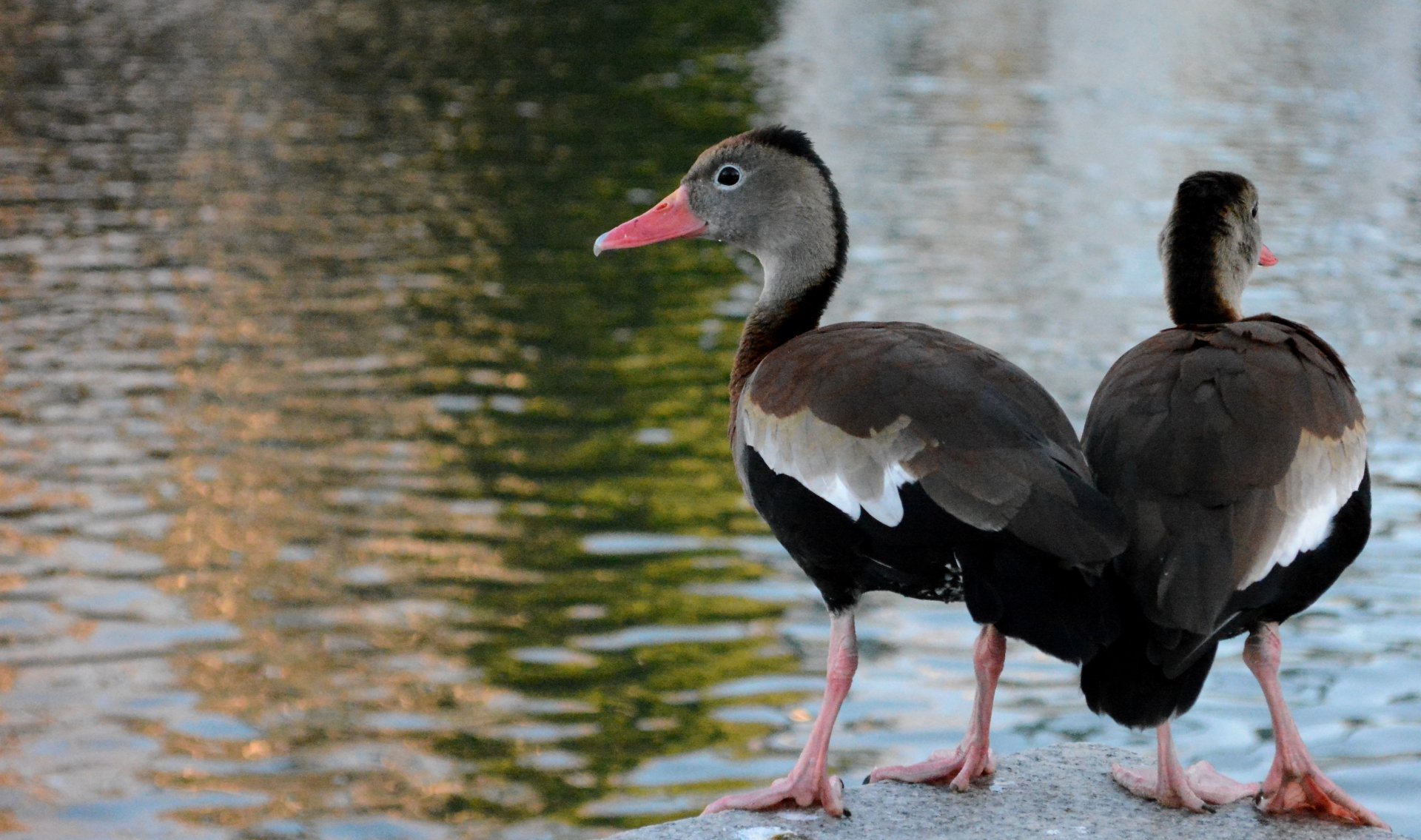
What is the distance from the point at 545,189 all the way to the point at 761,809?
57.1 ft

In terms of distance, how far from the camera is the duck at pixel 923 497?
→ 14.5ft

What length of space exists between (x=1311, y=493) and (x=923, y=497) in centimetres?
100

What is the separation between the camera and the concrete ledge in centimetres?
490

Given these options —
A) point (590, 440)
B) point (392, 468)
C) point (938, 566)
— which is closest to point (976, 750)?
point (938, 566)

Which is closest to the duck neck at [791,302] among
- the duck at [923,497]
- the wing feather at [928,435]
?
the duck at [923,497]

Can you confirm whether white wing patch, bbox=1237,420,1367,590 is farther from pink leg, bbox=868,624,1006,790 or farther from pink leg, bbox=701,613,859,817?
pink leg, bbox=701,613,859,817

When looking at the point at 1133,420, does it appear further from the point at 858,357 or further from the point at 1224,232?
the point at 1224,232

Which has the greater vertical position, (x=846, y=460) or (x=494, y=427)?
(x=846, y=460)

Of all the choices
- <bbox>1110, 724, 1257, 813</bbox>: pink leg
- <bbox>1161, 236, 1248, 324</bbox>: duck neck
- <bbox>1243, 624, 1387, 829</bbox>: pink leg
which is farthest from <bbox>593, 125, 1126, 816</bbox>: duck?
<bbox>1161, 236, 1248, 324</bbox>: duck neck

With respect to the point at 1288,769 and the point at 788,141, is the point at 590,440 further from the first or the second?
the point at 1288,769

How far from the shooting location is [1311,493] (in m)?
4.62

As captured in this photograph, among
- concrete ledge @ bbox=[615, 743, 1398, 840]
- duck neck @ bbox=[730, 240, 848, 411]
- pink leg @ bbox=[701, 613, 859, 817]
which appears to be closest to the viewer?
concrete ledge @ bbox=[615, 743, 1398, 840]

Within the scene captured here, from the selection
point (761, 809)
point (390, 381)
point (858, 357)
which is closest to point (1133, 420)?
point (858, 357)

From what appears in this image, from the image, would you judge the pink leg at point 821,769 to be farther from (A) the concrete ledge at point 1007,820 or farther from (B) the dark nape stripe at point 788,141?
(B) the dark nape stripe at point 788,141
